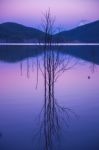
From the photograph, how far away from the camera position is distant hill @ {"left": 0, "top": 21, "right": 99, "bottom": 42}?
38219mm

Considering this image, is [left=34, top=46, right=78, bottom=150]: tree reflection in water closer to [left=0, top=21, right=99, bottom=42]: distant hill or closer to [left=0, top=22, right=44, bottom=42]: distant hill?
[left=0, top=21, right=99, bottom=42]: distant hill

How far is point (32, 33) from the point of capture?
35.4m

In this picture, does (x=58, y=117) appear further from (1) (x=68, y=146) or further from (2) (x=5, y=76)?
(2) (x=5, y=76)

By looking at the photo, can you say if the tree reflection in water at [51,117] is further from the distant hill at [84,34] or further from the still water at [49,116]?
the distant hill at [84,34]

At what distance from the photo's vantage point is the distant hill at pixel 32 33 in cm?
3822

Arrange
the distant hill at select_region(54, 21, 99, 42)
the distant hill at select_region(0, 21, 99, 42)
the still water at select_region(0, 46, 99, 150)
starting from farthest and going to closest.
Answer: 1. the distant hill at select_region(54, 21, 99, 42)
2. the distant hill at select_region(0, 21, 99, 42)
3. the still water at select_region(0, 46, 99, 150)

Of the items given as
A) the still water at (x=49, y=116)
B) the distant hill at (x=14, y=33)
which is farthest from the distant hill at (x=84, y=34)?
the still water at (x=49, y=116)

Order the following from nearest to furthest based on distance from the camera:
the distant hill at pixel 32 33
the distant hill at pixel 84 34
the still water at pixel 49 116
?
the still water at pixel 49 116 → the distant hill at pixel 32 33 → the distant hill at pixel 84 34

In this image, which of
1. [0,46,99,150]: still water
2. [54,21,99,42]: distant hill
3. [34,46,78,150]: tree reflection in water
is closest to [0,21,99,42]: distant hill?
[54,21,99,42]: distant hill

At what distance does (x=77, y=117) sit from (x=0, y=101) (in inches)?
46.0

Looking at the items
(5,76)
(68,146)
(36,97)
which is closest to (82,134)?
(68,146)

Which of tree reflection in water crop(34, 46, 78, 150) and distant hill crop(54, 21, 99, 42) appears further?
distant hill crop(54, 21, 99, 42)

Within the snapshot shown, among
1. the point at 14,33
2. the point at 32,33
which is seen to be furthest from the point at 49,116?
the point at 14,33

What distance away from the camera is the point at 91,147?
123 inches
